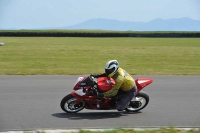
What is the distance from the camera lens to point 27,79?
46.8ft

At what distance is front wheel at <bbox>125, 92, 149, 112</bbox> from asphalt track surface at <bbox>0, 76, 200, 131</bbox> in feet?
0.53

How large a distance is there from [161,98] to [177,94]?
87 centimetres

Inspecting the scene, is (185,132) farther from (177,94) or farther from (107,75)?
(177,94)

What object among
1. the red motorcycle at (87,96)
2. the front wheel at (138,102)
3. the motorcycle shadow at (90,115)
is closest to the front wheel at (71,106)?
the red motorcycle at (87,96)

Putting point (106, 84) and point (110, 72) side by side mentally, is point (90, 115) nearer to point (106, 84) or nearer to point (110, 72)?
point (106, 84)

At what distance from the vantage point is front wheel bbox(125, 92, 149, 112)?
9.05m

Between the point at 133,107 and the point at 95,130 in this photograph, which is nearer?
the point at 95,130

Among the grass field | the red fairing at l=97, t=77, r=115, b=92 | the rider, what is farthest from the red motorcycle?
the grass field

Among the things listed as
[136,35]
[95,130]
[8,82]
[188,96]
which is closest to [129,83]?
[95,130]

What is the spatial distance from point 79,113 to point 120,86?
3.92ft

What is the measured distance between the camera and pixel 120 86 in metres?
8.56

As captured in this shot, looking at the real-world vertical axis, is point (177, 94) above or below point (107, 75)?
below

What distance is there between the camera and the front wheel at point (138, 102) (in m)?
9.05

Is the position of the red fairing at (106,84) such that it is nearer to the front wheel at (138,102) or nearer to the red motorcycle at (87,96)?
the red motorcycle at (87,96)
